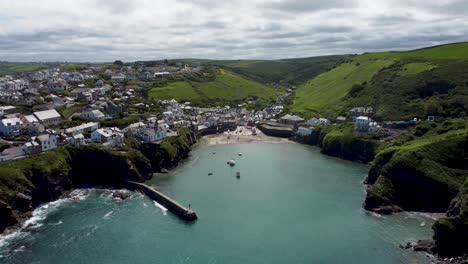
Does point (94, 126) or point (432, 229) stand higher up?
point (94, 126)

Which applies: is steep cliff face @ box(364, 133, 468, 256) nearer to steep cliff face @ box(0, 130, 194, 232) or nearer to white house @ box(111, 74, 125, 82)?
steep cliff face @ box(0, 130, 194, 232)

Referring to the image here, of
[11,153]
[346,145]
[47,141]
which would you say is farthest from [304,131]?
[11,153]

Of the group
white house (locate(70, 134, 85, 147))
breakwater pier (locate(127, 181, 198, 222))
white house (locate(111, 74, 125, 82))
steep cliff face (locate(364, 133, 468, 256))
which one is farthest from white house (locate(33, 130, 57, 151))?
white house (locate(111, 74, 125, 82))

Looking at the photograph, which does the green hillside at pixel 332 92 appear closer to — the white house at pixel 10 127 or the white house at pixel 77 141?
the white house at pixel 77 141

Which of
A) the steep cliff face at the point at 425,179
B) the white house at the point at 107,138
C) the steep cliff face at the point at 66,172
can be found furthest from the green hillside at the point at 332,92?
the white house at the point at 107,138

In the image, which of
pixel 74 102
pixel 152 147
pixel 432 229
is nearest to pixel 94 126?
pixel 152 147

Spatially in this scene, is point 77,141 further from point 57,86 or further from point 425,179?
point 57,86

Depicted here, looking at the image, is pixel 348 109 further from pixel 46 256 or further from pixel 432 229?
pixel 46 256
